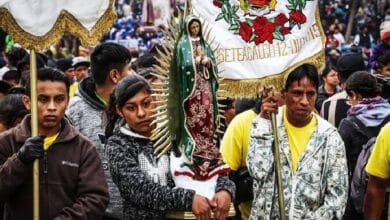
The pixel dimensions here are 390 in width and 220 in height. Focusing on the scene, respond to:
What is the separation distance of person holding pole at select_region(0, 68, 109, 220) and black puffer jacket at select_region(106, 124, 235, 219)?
0.19 metres

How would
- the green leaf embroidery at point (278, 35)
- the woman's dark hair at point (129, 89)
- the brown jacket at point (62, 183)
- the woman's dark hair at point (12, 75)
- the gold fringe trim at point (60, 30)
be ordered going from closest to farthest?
the brown jacket at point (62, 183), the woman's dark hair at point (129, 89), the gold fringe trim at point (60, 30), the green leaf embroidery at point (278, 35), the woman's dark hair at point (12, 75)

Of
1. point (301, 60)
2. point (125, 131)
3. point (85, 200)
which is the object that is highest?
point (301, 60)

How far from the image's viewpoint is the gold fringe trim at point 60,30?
5707 millimetres

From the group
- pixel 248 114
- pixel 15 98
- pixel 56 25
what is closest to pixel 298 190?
pixel 248 114

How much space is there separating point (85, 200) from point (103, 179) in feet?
0.60

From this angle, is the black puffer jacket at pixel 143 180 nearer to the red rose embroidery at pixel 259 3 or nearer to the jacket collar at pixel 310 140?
the jacket collar at pixel 310 140

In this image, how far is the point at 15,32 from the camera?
571 cm

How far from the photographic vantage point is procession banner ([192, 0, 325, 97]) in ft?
20.7

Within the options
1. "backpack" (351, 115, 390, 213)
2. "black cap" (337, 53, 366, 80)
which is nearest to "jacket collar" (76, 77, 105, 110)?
"backpack" (351, 115, 390, 213)

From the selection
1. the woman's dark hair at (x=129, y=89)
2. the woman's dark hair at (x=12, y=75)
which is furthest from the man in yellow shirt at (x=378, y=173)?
the woman's dark hair at (x=12, y=75)

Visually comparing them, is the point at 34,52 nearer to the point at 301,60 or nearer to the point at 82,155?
the point at 82,155

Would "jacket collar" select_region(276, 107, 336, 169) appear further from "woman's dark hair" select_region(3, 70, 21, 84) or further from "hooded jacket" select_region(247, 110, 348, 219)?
"woman's dark hair" select_region(3, 70, 21, 84)

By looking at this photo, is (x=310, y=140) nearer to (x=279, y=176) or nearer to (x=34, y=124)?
(x=279, y=176)

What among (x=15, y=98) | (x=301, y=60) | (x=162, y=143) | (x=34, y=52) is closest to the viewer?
(x=162, y=143)
